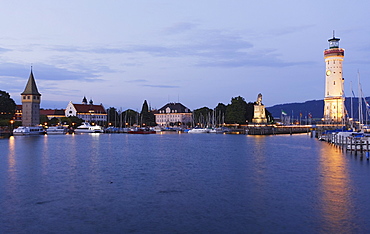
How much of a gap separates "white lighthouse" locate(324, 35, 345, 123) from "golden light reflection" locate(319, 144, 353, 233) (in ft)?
355

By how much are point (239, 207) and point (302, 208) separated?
326cm

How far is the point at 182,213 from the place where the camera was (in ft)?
61.8

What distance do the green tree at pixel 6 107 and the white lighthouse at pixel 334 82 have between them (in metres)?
109

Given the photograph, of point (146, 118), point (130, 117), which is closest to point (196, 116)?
point (146, 118)

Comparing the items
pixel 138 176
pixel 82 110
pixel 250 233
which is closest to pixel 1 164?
pixel 138 176

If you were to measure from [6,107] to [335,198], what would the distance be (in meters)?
122

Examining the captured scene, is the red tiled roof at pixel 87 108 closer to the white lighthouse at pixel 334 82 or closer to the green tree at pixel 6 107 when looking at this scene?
the green tree at pixel 6 107

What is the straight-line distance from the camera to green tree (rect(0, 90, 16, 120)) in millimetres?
121794

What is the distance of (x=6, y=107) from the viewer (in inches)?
4850

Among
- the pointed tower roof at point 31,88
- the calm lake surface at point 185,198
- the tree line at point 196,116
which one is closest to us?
the calm lake surface at point 185,198

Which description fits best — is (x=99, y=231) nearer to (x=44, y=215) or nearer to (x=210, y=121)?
(x=44, y=215)

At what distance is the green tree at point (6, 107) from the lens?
4795 inches

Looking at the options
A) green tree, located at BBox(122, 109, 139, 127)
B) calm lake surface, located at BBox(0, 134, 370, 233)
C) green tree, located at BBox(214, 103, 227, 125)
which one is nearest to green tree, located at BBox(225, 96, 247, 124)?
green tree, located at BBox(214, 103, 227, 125)

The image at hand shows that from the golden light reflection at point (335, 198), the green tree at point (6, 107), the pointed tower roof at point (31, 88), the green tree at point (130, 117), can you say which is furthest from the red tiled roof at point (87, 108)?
the golden light reflection at point (335, 198)
